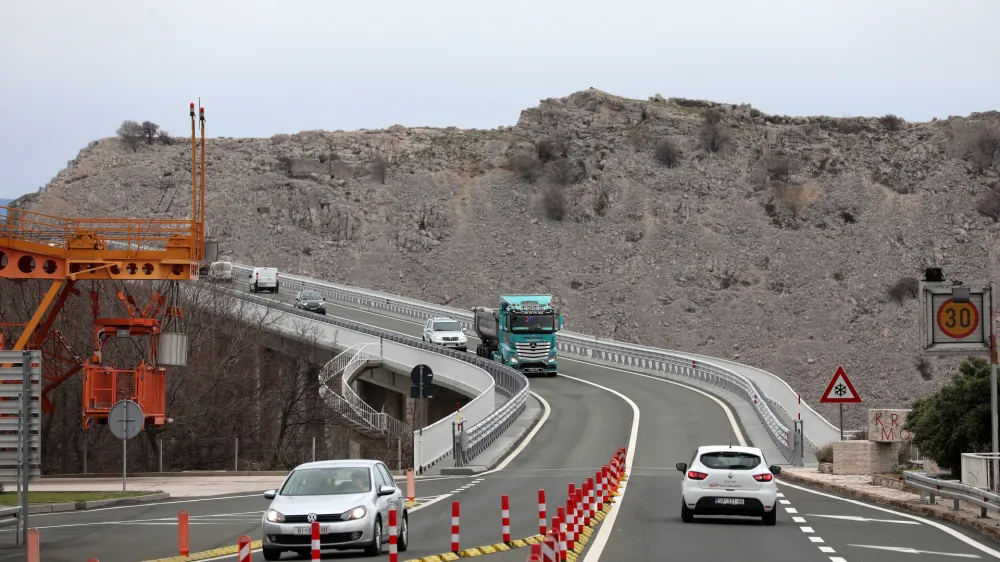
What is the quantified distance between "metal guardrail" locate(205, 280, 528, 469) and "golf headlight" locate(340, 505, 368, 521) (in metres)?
19.8

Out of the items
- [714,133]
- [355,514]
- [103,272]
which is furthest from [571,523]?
[714,133]

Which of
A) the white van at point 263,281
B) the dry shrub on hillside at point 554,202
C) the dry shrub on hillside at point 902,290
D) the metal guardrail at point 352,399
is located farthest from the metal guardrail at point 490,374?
the dry shrub on hillside at point 554,202

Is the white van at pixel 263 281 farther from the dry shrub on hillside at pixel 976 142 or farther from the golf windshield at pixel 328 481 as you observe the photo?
the golf windshield at pixel 328 481

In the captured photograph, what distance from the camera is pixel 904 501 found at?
24.2 metres

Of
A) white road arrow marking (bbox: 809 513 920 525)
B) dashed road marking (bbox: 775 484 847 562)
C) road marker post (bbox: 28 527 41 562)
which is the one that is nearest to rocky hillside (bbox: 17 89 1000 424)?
dashed road marking (bbox: 775 484 847 562)

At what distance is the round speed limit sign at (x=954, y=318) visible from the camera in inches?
987

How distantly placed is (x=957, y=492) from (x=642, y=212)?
305ft

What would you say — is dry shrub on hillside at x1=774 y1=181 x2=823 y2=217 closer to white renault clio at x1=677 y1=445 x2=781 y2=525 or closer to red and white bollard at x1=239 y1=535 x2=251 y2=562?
white renault clio at x1=677 y1=445 x2=781 y2=525

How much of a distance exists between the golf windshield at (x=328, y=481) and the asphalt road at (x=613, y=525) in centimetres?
89

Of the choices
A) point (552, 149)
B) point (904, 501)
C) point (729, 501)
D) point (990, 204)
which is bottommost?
point (904, 501)

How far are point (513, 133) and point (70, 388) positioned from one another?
92325 mm

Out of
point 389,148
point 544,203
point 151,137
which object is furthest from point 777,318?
point 151,137

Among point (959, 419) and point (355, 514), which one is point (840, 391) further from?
point (355, 514)

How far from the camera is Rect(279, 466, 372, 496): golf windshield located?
54.6ft
